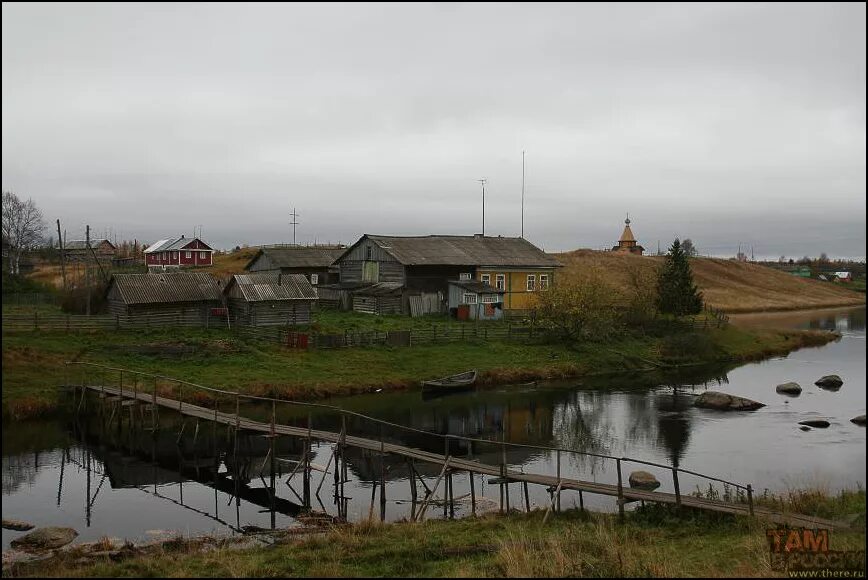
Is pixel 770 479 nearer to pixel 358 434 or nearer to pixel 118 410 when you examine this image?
pixel 358 434

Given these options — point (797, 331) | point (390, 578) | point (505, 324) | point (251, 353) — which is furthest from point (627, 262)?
point (390, 578)

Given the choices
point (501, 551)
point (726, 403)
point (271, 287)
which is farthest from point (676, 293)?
point (501, 551)

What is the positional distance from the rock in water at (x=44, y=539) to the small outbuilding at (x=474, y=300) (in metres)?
37.0

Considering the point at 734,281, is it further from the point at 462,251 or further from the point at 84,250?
the point at 84,250

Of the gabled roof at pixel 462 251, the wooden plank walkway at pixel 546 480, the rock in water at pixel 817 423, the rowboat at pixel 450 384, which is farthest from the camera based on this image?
the gabled roof at pixel 462 251

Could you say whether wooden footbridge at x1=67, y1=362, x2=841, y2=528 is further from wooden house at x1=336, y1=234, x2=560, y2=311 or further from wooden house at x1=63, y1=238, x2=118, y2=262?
wooden house at x1=63, y1=238, x2=118, y2=262

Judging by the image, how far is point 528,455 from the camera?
26.1 m

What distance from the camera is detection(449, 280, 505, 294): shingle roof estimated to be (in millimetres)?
53344

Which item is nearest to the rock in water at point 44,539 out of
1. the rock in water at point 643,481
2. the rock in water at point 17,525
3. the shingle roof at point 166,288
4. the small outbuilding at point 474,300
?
the rock in water at point 17,525

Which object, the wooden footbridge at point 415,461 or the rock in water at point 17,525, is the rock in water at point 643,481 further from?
the rock in water at point 17,525

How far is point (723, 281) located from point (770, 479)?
76.3 m

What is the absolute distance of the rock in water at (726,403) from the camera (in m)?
33.8

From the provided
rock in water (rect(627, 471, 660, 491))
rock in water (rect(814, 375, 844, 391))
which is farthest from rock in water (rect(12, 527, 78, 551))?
rock in water (rect(814, 375, 844, 391))

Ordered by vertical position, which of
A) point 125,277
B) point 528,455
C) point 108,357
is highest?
point 125,277
